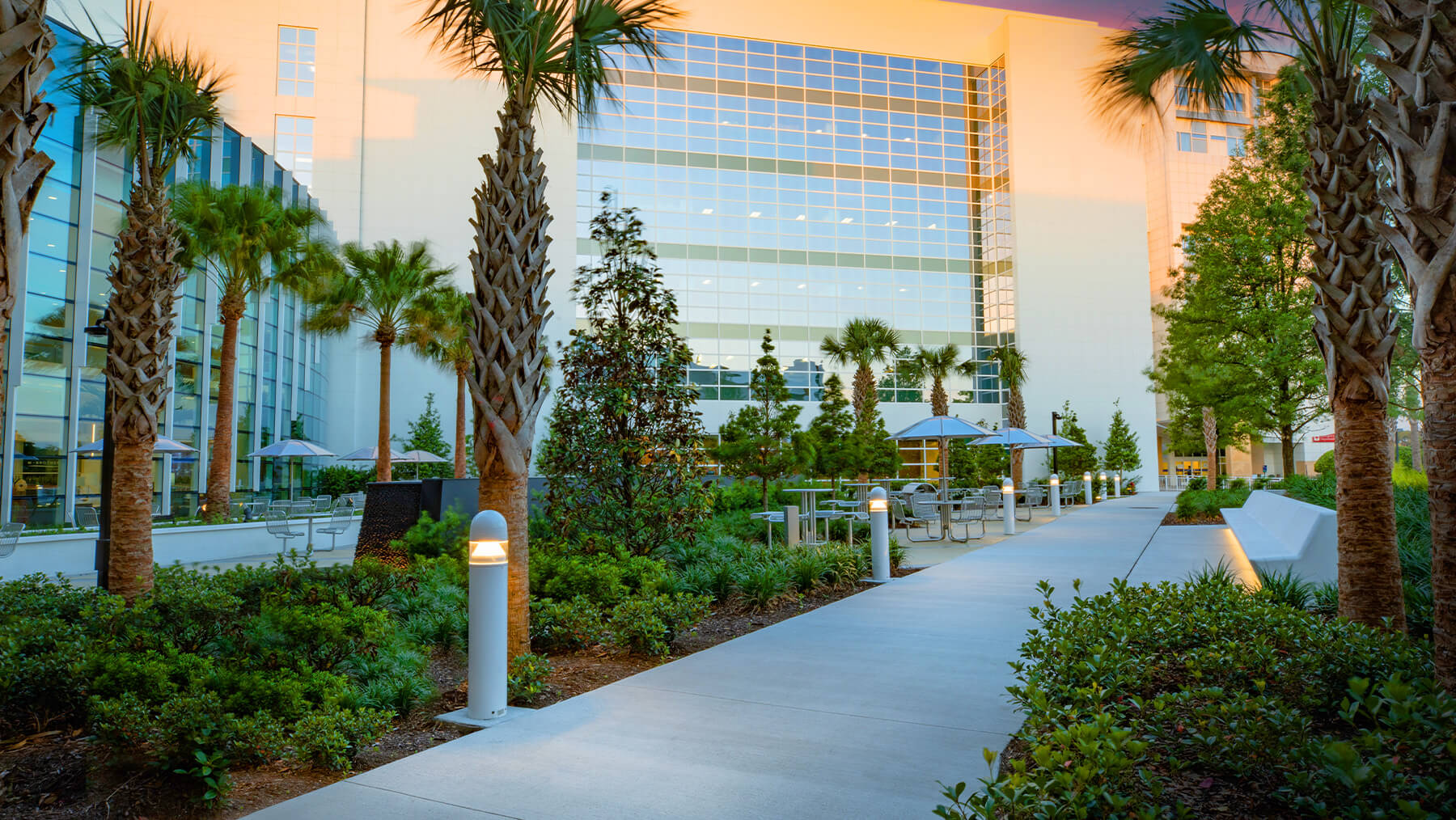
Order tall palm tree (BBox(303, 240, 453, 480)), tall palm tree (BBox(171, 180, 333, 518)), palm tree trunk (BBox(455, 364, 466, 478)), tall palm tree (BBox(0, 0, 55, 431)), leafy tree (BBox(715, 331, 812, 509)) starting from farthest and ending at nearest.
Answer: palm tree trunk (BBox(455, 364, 466, 478)), tall palm tree (BBox(303, 240, 453, 480)), leafy tree (BBox(715, 331, 812, 509)), tall palm tree (BBox(171, 180, 333, 518)), tall palm tree (BBox(0, 0, 55, 431))

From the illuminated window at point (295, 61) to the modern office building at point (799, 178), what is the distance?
0.26 feet

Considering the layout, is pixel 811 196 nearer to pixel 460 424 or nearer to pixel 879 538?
pixel 460 424

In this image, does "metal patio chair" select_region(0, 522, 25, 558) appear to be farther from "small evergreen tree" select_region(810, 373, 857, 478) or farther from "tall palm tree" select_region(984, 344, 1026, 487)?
"tall palm tree" select_region(984, 344, 1026, 487)

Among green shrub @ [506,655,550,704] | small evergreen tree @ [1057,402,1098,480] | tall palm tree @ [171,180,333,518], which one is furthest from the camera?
small evergreen tree @ [1057,402,1098,480]

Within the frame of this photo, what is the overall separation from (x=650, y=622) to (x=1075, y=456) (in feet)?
129

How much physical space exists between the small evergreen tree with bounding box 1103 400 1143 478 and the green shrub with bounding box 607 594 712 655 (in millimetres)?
41029

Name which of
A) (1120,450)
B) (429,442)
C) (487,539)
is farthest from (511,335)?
(1120,450)

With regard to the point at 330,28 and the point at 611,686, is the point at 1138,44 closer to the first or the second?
the point at 611,686

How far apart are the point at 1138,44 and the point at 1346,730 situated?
19.7ft

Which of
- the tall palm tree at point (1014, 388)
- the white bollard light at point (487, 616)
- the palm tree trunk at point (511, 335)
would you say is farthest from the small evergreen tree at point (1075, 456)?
the white bollard light at point (487, 616)

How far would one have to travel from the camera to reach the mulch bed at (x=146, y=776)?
370 centimetres

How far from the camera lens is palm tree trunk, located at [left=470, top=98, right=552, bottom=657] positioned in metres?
6.00

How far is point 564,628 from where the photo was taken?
6.79 metres

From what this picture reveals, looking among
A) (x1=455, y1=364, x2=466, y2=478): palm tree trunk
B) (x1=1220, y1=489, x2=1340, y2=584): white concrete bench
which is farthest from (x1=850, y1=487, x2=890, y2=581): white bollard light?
(x1=455, y1=364, x2=466, y2=478): palm tree trunk
